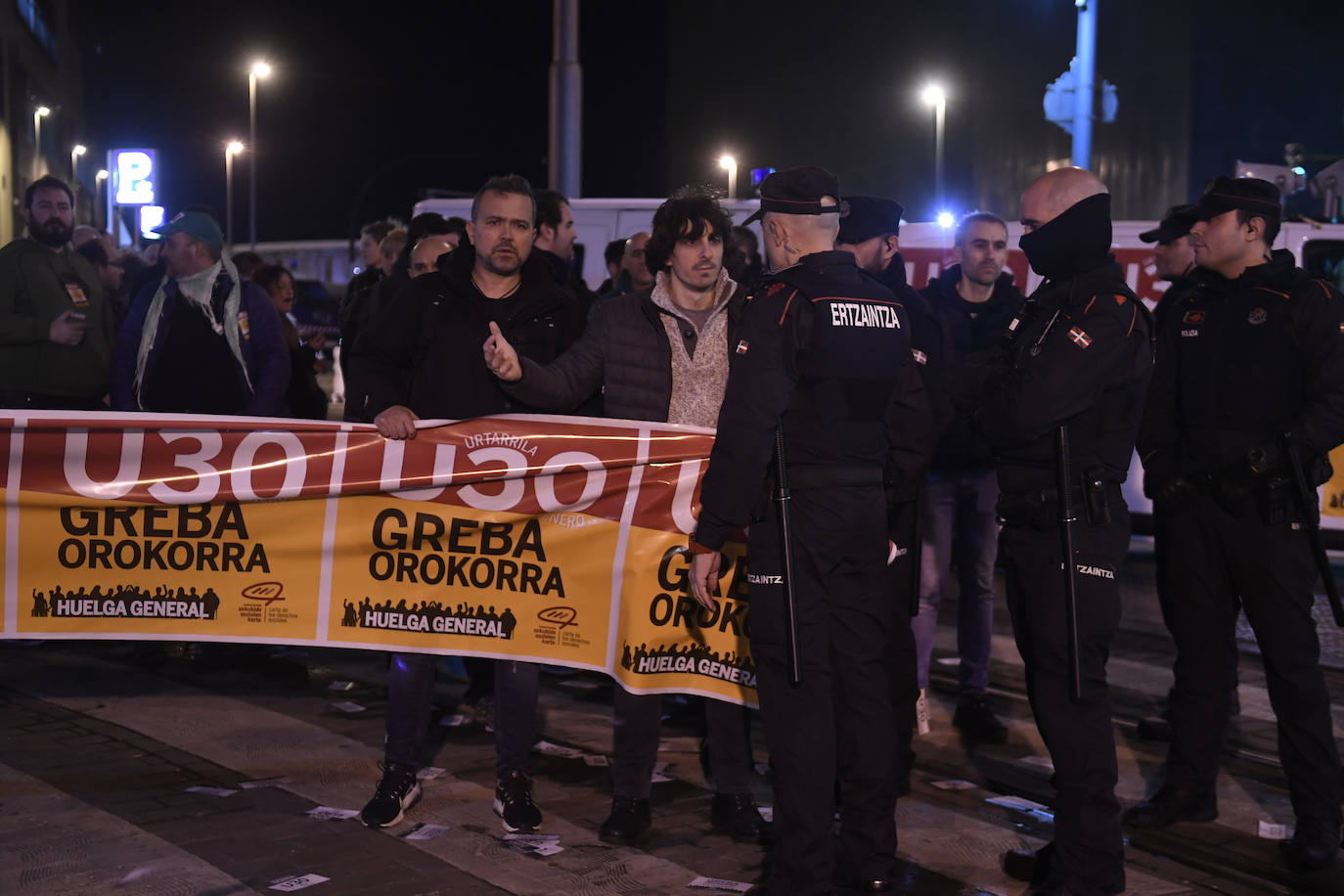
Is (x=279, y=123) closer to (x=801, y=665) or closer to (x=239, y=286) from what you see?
(x=239, y=286)

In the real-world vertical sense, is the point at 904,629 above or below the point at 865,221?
below

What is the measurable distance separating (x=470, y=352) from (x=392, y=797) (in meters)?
1.66

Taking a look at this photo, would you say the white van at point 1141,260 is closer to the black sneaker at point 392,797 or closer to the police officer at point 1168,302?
the police officer at point 1168,302

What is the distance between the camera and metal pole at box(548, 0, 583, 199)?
1370 centimetres

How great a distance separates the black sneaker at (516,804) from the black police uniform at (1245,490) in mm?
2379

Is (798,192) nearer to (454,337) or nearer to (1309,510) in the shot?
(454,337)

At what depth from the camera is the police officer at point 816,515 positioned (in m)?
4.37

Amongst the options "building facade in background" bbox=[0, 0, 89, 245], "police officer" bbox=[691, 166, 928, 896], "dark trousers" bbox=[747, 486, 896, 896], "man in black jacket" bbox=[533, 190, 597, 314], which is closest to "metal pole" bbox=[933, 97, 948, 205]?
"building facade in background" bbox=[0, 0, 89, 245]

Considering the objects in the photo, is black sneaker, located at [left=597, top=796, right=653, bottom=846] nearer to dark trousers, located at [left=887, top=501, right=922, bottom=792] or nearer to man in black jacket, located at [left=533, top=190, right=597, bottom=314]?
dark trousers, located at [left=887, top=501, right=922, bottom=792]

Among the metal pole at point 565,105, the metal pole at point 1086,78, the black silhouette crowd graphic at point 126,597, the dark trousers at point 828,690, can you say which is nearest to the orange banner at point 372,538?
the black silhouette crowd graphic at point 126,597

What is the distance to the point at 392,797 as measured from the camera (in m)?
5.23

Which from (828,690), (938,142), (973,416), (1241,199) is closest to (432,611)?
(828,690)

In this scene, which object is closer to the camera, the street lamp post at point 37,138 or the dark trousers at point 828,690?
the dark trousers at point 828,690

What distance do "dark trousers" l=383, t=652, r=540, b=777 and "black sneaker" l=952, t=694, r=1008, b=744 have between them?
87.9 inches
